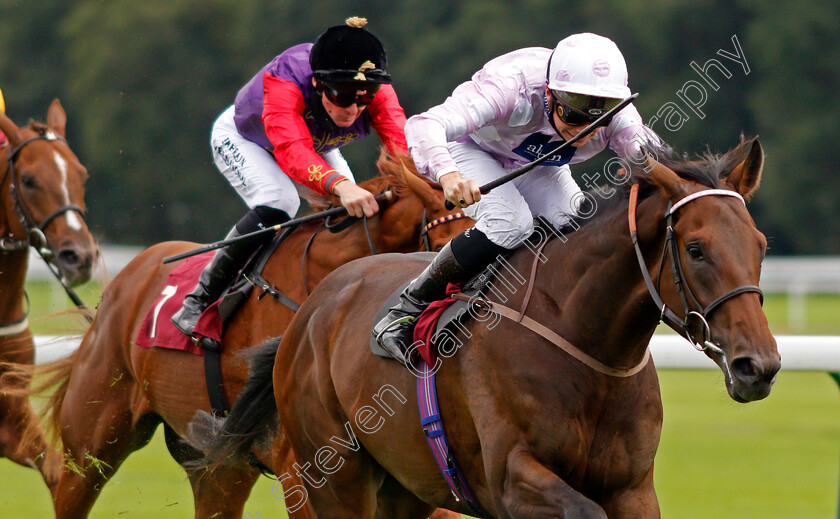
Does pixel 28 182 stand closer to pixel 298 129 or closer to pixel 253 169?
pixel 253 169

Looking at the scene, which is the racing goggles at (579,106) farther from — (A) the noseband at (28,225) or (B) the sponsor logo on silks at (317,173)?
(A) the noseband at (28,225)

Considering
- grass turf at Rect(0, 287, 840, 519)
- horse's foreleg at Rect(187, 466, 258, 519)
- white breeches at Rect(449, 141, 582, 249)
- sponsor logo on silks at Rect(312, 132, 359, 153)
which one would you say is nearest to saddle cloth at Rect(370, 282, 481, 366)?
white breeches at Rect(449, 141, 582, 249)

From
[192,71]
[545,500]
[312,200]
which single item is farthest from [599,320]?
[192,71]

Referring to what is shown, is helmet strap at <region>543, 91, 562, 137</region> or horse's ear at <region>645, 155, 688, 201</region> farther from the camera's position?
helmet strap at <region>543, 91, 562, 137</region>

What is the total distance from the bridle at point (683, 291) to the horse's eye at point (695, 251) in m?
0.05

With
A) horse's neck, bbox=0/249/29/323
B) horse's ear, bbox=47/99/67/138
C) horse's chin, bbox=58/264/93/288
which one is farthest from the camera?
horse's ear, bbox=47/99/67/138

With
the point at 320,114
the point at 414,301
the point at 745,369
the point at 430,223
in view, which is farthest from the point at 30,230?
the point at 745,369

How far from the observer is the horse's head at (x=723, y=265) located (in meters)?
2.74

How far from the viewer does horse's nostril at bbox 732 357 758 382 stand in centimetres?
271

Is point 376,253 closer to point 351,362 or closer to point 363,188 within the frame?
point 363,188

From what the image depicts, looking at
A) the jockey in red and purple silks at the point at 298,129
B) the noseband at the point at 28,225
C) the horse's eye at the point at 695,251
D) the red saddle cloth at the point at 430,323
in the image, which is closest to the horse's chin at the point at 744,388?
the horse's eye at the point at 695,251

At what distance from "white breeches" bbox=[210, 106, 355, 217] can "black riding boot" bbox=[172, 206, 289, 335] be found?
69 mm

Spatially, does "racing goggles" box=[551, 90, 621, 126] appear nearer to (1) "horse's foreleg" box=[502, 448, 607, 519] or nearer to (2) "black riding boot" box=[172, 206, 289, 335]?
(1) "horse's foreleg" box=[502, 448, 607, 519]

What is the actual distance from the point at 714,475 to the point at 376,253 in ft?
12.5
